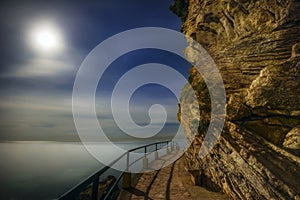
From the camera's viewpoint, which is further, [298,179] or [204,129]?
[204,129]

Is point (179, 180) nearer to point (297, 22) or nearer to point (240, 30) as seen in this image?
point (240, 30)

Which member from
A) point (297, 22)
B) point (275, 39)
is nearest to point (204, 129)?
point (275, 39)

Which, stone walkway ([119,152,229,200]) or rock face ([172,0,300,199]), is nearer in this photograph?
rock face ([172,0,300,199])

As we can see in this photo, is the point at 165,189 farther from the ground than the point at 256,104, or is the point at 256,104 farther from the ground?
the point at 256,104

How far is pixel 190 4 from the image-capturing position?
15109mm

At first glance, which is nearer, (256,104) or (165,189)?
(256,104)

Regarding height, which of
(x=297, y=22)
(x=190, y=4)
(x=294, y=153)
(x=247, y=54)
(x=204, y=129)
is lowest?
(x=294, y=153)

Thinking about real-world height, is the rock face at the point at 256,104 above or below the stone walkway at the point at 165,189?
above

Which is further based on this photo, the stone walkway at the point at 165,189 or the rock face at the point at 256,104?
the stone walkway at the point at 165,189

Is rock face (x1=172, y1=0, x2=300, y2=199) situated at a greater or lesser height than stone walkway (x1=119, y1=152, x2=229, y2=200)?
greater

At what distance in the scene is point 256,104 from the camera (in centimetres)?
730

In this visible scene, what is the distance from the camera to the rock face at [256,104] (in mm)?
6016

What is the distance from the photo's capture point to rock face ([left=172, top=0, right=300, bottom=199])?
6.02 meters

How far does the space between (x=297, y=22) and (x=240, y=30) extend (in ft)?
7.94
